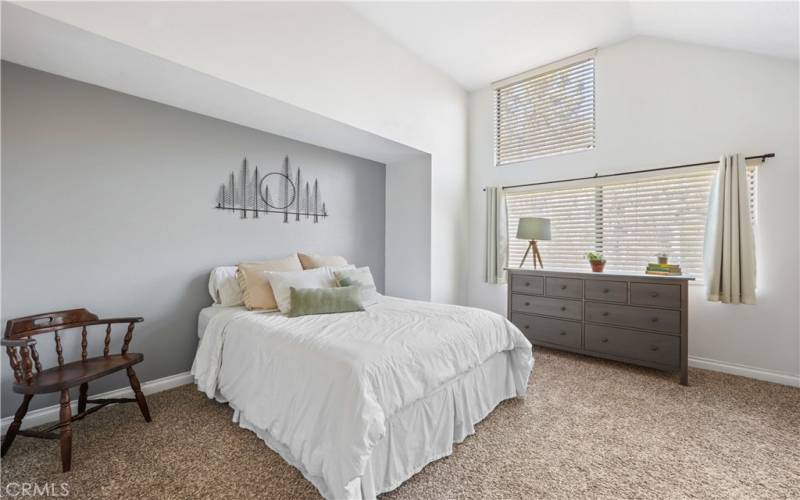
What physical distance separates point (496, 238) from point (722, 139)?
2128 millimetres

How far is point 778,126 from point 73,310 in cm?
522

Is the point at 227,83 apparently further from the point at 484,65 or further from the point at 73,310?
the point at 484,65

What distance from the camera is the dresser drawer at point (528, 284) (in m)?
3.38

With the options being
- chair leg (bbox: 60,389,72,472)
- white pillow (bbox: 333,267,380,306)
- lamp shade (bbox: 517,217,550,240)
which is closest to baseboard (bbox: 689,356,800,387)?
lamp shade (bbox: 517,217,550,240)

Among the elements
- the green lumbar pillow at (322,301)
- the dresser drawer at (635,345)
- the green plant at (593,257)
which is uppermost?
the green plant at (593,257)

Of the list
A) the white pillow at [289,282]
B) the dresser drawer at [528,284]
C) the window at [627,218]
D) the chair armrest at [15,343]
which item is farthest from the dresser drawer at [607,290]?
the chair armrest at [15,343]

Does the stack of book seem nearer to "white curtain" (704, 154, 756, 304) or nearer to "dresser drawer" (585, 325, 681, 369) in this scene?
"white curtain" (704, 154, 756, 304)

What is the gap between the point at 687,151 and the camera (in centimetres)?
303

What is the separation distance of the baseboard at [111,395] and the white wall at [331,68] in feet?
7.35

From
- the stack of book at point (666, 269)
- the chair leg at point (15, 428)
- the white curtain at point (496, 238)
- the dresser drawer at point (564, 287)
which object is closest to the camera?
the chair leg at point (15, 428)

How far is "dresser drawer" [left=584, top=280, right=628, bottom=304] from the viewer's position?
2943mm

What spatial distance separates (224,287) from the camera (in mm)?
2664

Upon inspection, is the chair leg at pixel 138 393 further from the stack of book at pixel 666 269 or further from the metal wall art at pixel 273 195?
the stack of book at pixel 666 269

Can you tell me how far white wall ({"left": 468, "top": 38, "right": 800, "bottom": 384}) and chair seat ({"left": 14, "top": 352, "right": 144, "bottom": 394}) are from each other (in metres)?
4.12
